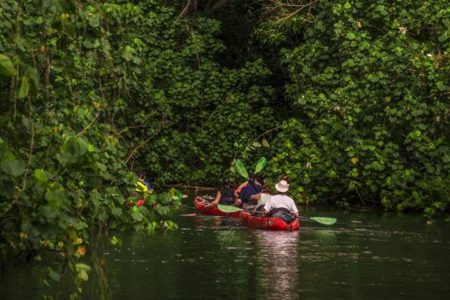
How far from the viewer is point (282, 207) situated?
2481 cm

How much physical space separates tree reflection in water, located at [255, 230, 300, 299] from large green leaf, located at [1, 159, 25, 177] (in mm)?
7722

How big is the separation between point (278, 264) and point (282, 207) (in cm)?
635

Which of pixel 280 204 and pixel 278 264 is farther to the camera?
pixel 280 204

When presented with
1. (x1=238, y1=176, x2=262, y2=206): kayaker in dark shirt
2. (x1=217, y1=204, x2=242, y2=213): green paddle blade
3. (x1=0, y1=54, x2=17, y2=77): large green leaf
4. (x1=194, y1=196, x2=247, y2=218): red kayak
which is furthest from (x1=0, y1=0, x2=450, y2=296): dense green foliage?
(x1=217, y1=204, x2=242, y2=213): green paddle blade

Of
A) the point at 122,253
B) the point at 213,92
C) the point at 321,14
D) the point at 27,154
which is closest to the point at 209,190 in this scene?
the point at 213,92

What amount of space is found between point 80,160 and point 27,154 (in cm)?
98

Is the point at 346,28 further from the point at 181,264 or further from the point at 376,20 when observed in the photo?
the point at 181,264

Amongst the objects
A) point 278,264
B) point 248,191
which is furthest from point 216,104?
point 278,264

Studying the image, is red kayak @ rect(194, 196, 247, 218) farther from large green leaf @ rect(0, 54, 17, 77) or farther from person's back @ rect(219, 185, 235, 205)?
large green leaf @ rect(0, 54, 17, 77)

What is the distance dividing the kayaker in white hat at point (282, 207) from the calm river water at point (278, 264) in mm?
466

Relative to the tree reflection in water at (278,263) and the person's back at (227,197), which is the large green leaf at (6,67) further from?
the person's back at (227,197)

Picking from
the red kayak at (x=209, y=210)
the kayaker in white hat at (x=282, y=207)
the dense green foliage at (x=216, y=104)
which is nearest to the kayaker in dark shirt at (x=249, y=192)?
the red kayak at (x=209, y=210)

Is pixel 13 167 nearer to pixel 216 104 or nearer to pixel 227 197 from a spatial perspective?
pixel 227 197

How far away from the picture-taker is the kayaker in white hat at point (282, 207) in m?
24.4
